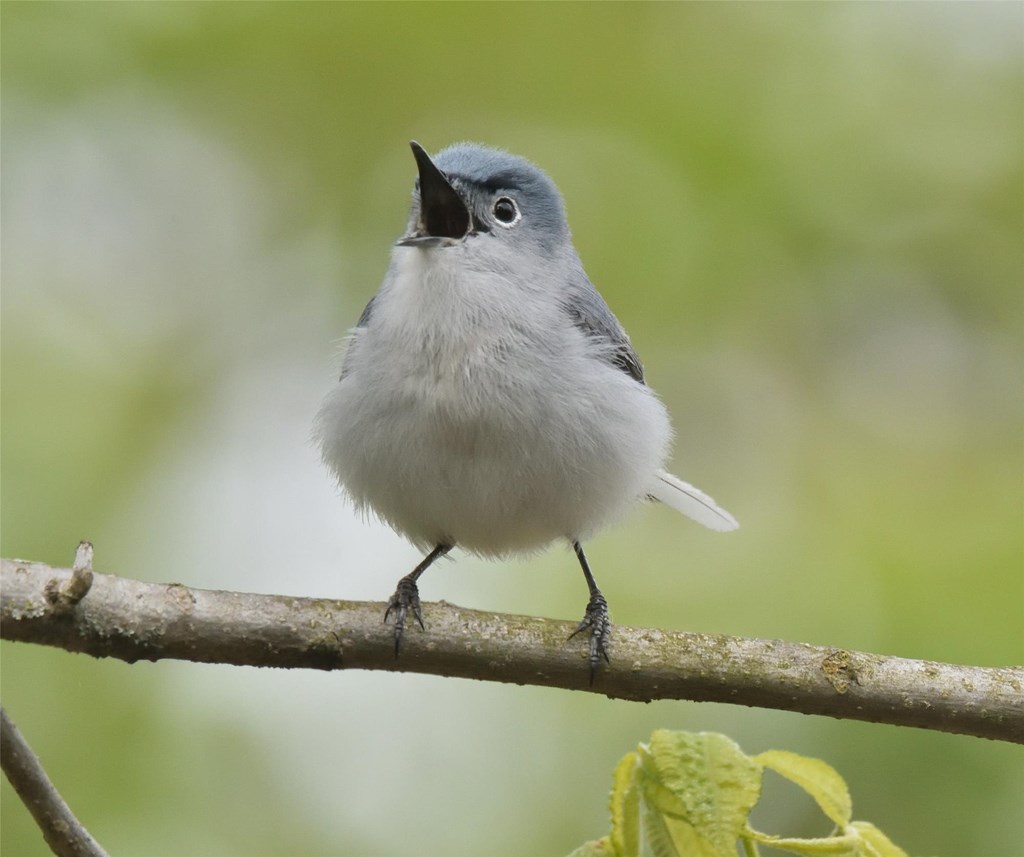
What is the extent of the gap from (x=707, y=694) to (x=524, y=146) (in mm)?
3415

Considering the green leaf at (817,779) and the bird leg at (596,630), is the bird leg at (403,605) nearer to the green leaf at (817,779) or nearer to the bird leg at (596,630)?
the bird leg at (596,630)

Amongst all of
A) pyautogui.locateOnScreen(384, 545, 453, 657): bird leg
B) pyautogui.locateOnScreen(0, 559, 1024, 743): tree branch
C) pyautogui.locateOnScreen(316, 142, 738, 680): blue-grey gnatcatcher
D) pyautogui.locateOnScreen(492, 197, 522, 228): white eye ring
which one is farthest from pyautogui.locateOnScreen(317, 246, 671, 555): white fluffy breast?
pyautogui.locateOnScreen(0, 559, 1024, 743): tree branch

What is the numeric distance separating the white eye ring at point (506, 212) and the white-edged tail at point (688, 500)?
116 cm

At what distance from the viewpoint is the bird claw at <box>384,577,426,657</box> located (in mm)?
2668

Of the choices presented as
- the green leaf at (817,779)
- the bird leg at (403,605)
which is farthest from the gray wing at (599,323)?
the green leaf at (817,779)

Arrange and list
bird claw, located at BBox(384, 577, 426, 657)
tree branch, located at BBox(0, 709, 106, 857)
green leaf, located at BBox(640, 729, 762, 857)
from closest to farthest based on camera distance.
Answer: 1. green leaf, located at BBox(640, 729, 762, 857)
2. tree branch, located at BBox(0, 709, 106, 857)
3. bird claw, located at BBox(384, 577, 426, 657)

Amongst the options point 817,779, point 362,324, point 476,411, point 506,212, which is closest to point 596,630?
point 476,411

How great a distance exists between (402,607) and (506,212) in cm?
158

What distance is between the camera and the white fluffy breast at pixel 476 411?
3498 millimetres

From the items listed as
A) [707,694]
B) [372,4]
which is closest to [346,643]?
[707,694]

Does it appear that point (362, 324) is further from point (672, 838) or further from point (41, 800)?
point (672, 838)

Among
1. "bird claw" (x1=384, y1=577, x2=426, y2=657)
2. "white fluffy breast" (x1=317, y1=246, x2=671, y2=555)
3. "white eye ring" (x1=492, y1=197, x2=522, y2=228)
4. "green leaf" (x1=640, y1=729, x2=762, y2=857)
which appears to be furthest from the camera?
"white eye ring" (x1=492, y1=197, x2=522, y2=228)

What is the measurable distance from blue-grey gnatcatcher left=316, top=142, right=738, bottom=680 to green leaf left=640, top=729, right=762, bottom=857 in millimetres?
1485

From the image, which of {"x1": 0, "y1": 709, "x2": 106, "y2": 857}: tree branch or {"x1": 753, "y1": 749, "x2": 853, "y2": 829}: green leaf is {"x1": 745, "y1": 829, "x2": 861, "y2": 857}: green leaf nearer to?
{"x1": 753, "y1": 749, "x2": 853, "y2": 829}: green leaf
